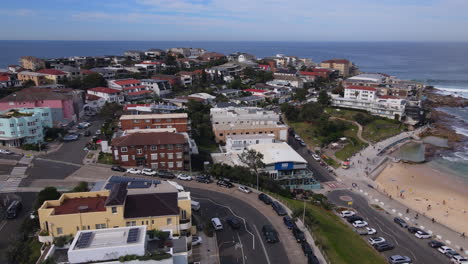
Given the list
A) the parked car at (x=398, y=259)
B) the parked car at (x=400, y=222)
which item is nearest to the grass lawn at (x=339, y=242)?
the parked car at (x=398, y=259)

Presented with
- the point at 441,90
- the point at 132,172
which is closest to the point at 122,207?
the point at 132,172

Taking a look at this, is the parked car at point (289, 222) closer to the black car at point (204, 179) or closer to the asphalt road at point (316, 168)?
the black car at point (204, 179)

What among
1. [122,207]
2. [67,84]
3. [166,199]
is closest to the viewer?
[122,207]

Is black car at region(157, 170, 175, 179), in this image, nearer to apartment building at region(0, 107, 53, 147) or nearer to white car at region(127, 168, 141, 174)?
white car at region(127, 168, 141, 174)

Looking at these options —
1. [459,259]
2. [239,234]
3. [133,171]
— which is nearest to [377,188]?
[459,259]

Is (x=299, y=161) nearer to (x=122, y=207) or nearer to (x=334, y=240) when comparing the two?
(x=334, y=240)

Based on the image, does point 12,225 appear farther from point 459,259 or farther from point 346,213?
point 459,259

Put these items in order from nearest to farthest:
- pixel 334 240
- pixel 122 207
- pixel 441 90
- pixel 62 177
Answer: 1. pixel 122 207
2. pixel 334 240
3. pixel 62 177
4. pixel 441 90
